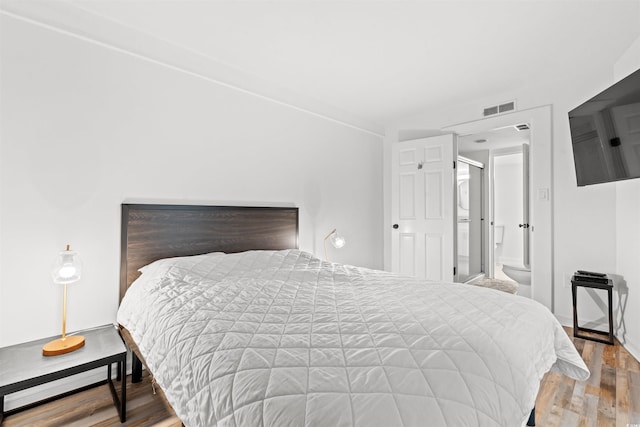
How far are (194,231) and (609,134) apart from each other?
3.12 metres

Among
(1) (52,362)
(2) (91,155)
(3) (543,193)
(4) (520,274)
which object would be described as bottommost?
(4) (520,274)

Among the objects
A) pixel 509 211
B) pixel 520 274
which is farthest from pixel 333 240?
pixel 509 211

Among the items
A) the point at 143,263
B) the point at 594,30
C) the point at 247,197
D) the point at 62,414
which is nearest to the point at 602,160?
the point at 594,30

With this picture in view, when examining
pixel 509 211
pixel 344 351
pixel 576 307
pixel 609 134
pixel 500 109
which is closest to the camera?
pixel 344 351

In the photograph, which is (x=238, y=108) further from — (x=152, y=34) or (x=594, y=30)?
(x=594, y=30)

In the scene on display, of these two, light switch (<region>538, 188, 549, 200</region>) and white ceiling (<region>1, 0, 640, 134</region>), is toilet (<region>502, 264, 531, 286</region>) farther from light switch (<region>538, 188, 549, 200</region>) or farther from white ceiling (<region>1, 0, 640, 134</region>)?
white ceiling (<region>1, 0, 640, 134</region>)

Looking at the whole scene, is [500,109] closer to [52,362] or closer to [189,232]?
[189,232]

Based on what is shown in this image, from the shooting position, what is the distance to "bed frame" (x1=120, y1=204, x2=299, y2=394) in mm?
2066

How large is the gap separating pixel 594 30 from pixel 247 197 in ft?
9.71

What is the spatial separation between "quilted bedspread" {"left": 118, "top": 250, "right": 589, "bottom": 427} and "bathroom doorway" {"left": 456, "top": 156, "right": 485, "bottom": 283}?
11.5ft

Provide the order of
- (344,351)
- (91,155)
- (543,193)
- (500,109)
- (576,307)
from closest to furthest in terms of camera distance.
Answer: (344,351)
(91,155)
(576,307)
(543,193)
(500,109)

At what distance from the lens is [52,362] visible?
4.99 ft

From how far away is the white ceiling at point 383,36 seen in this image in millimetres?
1926

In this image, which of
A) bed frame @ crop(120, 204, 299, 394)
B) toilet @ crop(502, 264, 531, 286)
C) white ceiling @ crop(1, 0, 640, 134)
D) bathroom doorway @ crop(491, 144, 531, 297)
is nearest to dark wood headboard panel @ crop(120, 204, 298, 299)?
bed frame @ crop(120, 204, 299, 394)
